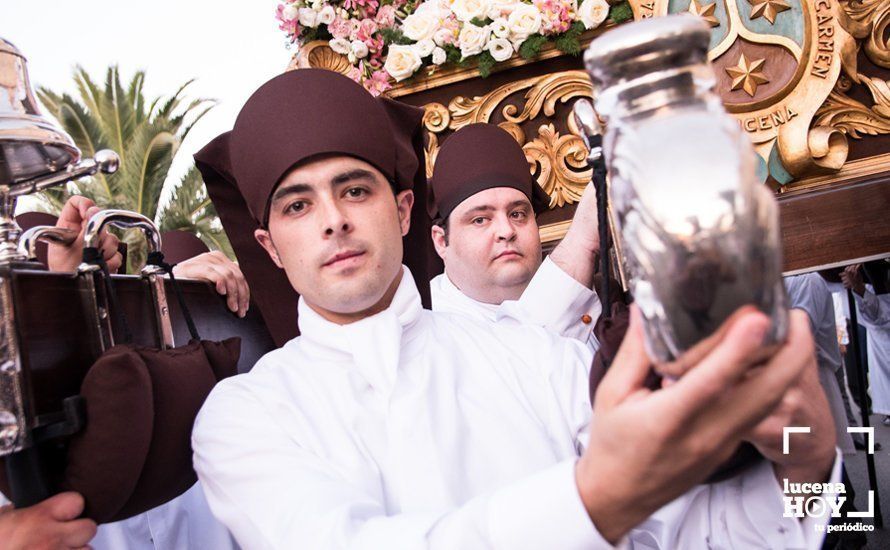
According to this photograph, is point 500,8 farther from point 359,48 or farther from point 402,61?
point 359,48

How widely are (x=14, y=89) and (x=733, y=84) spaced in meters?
2.39

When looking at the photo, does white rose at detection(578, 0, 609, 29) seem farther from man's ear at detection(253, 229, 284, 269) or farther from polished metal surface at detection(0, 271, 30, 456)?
polished metal surface at detection(0, 271, 30, 456)

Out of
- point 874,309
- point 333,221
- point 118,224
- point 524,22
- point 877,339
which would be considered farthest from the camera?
point 877,339

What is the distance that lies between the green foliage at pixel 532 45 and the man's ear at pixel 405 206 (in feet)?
4.08

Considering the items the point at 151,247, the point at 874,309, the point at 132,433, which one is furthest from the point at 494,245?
the point at 874,309

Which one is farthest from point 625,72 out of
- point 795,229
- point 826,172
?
point 826,172

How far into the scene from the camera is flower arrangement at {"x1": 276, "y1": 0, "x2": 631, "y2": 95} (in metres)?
3.17

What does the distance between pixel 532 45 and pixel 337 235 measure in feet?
→ 5.64

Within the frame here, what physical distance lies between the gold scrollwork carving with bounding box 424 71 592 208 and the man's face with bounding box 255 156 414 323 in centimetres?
152

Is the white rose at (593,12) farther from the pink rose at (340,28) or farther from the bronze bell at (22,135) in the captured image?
the bronze bell at (22,135)

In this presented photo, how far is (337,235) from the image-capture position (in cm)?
181

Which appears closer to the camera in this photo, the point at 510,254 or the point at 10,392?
the point at 10,392

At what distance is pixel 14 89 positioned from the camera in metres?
1.62

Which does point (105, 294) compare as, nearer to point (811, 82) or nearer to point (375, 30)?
point (375, 30)
